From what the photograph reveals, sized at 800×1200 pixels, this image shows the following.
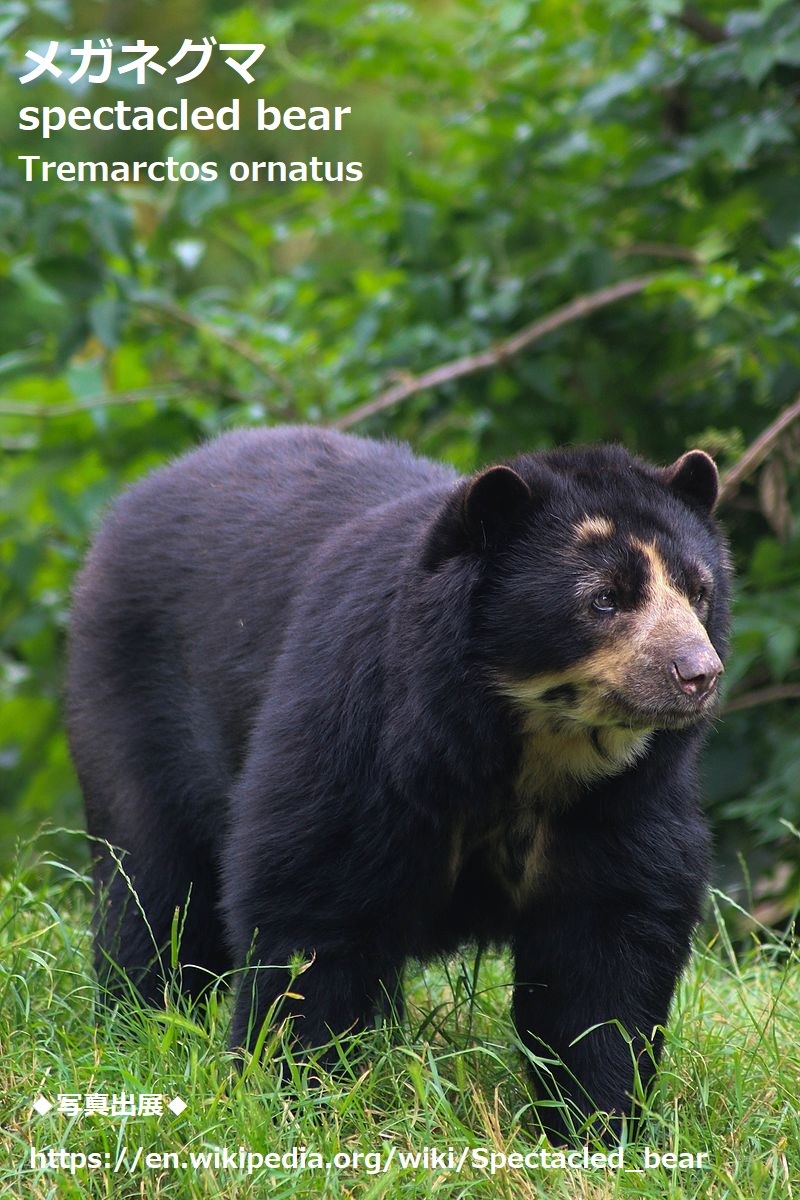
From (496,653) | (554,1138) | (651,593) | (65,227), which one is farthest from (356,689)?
(65,227)

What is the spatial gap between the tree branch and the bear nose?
3.24 m

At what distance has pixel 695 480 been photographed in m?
3.81

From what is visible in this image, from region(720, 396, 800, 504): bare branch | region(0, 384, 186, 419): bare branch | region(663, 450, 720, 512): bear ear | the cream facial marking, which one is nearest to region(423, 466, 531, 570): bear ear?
the cream facial marking

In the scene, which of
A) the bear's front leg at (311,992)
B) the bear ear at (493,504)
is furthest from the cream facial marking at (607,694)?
the bear's front leg at (311,992)

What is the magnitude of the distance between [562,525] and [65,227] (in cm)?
353

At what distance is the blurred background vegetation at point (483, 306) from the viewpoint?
5.99 metres

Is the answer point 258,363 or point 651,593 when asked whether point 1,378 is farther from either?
point 651,593

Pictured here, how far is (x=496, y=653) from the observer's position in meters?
3.60

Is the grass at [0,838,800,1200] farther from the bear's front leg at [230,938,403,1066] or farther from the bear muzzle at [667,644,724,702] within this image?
the bear muzzle at [667,644,724,702]

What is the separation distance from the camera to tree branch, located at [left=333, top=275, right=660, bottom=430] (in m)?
6.53

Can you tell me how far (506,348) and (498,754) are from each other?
10.7 ft

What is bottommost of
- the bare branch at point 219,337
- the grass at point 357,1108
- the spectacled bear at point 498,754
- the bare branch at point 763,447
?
the grass at point 357,1108

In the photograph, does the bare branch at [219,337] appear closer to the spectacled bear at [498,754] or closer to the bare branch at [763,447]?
the bare branch at [763,447]

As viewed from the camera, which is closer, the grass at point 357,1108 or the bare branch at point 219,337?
the grass at point 357,1108
